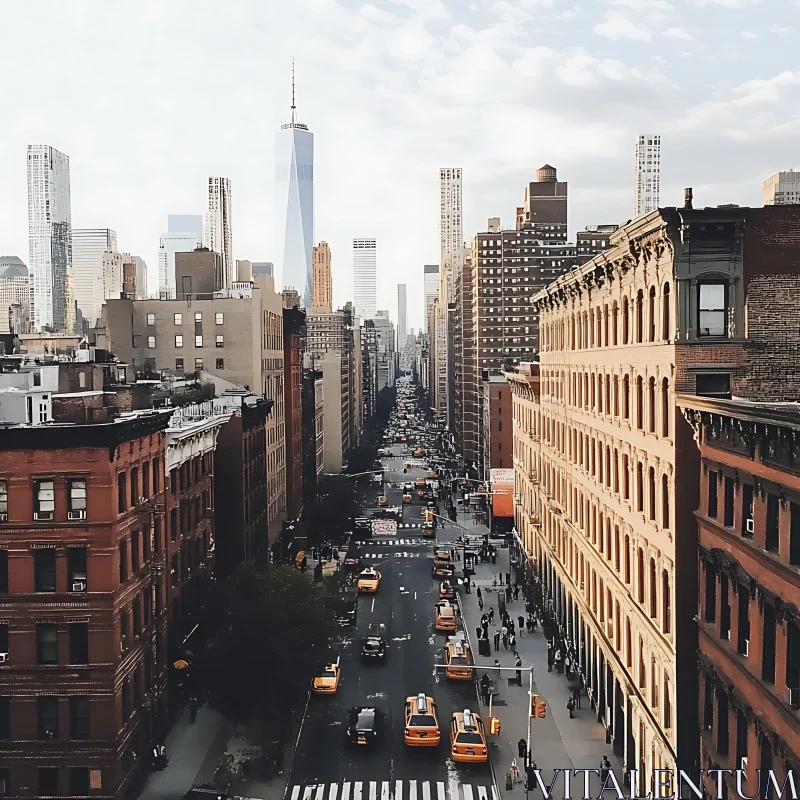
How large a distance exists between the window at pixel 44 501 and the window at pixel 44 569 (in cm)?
142

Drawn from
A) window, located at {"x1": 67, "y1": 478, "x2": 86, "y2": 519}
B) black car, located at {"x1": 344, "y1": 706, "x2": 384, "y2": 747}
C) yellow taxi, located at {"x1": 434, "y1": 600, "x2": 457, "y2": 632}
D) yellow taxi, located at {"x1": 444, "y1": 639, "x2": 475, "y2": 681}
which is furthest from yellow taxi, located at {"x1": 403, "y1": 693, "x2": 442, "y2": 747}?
yellow taxi, located at {"x1": 434, "y1": 600, "x2": 457, "y2": 632}

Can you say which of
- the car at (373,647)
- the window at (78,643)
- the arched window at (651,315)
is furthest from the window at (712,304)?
the car at (373,647)

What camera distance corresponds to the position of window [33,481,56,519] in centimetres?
3872

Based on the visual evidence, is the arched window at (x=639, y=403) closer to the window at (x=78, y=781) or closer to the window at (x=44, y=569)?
the window at (x=44, y=569)

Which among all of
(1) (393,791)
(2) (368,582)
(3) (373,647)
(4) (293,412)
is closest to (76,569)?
(1) (393,791)

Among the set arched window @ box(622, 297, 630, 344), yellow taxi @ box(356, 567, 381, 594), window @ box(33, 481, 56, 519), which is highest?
arched window @ box(622, 297, 630, 344)

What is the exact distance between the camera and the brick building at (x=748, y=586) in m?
23.3

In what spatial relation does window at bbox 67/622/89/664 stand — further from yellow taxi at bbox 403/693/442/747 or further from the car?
the car

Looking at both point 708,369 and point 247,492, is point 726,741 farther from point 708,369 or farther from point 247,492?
point 247,492

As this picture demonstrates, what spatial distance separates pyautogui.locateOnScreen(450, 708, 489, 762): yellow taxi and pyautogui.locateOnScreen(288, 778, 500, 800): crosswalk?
1.95m

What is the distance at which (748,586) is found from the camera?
26578 millimetres

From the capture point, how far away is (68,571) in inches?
1532

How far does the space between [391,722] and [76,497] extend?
66.6ft

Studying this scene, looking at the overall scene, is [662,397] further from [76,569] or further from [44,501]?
[44,501]
